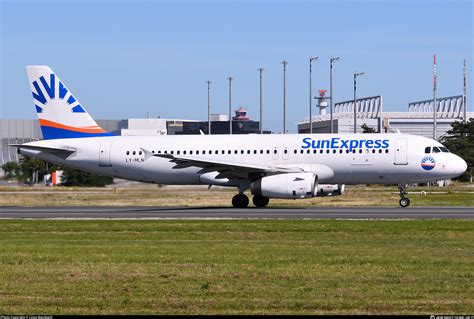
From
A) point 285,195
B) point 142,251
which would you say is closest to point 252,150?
point 285,195

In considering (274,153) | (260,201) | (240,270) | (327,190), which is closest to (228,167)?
(260,201)

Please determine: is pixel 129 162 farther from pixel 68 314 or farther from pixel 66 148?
pixel 68 314

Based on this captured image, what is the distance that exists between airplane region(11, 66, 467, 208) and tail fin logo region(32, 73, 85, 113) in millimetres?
54

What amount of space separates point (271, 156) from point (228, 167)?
300cm

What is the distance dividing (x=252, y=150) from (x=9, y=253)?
26284 mm

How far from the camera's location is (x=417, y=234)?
93.0 feet

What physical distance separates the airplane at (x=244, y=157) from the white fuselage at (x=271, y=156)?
0.05 meters

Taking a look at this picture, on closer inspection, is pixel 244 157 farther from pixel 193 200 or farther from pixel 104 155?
pixel 193 200

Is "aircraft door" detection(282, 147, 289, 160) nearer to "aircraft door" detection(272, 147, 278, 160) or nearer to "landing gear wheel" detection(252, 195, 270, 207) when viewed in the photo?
"aircraft door" detection(272, 147, 278, 160)

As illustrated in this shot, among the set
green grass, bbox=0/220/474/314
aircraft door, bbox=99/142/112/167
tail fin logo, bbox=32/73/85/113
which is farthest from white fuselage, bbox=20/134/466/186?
green grass, bbox=0/220/474/314

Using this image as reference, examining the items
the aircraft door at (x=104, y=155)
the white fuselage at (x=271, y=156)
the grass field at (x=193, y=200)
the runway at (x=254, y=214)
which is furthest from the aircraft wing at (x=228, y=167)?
the aircraft door at (x=104, y=155)

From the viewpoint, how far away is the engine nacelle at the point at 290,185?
43.9m

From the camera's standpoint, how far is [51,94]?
51938mm

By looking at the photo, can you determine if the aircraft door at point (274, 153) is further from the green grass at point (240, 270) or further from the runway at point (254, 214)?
the green grass at point (240, 270)
